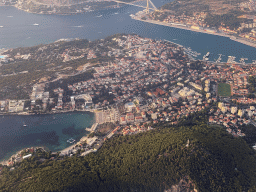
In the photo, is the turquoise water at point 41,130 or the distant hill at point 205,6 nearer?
the turquoise water at point 41,130

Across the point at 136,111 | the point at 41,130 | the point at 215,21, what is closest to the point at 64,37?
the point at 41,130

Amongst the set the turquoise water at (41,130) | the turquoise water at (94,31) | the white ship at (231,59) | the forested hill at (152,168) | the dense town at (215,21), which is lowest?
the turquoise water at (41,130)

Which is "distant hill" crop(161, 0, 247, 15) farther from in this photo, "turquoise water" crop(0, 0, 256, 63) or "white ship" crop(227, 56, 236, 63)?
"white ship" crop(227, 56, 236, 63)

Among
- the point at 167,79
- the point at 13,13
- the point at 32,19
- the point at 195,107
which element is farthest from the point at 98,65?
the point at 13,13

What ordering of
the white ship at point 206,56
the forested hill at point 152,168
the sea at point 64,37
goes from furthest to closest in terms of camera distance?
1. the white ship at point 206,56
2. the sea at point 64,37
3. the forested hill at point 152,168

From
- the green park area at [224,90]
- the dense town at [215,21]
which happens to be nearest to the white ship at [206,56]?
the green park area at [224,90]

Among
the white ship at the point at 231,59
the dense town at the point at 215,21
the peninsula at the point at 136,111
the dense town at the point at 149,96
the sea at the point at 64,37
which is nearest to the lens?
the peninsula at the point at 136,111

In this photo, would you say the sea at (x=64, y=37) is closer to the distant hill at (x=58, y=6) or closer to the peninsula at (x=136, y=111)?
the peninsula at (x=136, y=111)

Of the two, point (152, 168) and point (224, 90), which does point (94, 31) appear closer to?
point (224, 90)
